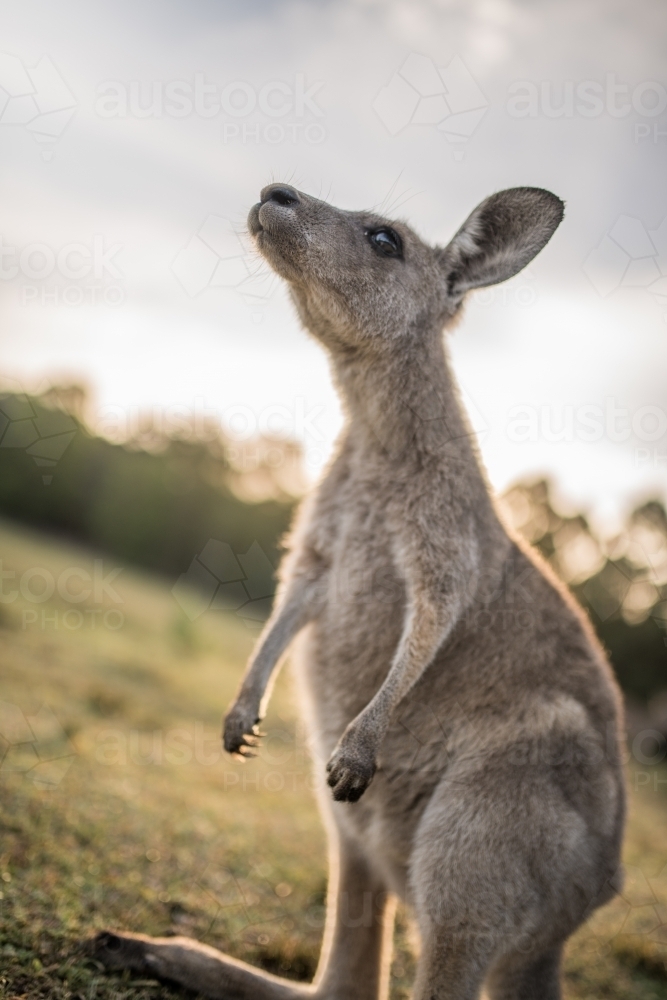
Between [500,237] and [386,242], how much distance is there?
49 cm

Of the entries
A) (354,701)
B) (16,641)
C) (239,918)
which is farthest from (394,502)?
(16,641)

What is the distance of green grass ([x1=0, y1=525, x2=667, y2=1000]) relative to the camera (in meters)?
2.89

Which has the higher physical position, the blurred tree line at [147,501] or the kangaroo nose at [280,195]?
the kangaroo nose at [280,195]

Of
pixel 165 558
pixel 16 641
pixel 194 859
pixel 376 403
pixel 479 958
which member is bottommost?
pixel 165 558

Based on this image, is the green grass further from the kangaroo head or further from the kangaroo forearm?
the kangaroo head

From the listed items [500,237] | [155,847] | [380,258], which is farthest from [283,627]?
[500,237]

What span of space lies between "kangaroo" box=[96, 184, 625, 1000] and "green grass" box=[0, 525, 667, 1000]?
13.4 inches

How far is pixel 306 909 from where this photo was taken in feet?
12.8

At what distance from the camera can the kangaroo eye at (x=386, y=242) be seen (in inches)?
133

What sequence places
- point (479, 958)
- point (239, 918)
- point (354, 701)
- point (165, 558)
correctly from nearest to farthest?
point (479, 958), point (354, 701), point (239, 918), point (165, 558)

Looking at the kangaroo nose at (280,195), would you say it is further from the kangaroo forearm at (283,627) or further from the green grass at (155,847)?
the green grass at (155,847)

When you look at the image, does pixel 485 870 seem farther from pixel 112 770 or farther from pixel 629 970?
pixel 112 770

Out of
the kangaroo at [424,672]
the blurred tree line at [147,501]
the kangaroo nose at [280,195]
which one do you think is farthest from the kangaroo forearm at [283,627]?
the blurred tree line at [147,501]

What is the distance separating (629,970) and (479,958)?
7.08 ft
